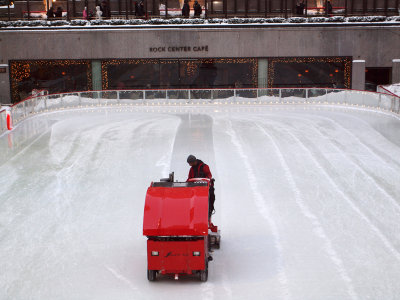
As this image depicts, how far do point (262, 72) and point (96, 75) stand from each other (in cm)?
946

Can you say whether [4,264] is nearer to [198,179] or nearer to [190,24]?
[198,179]

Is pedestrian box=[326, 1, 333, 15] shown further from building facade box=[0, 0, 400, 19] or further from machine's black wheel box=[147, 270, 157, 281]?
machine's black wheel box=[147, 270, 157, 281]

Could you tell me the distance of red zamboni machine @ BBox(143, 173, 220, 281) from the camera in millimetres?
7609

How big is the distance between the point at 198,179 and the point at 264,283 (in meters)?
1.74

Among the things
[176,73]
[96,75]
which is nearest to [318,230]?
[176,73]

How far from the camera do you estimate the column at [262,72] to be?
1388 inches

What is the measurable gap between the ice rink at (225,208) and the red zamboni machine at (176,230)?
0.33m

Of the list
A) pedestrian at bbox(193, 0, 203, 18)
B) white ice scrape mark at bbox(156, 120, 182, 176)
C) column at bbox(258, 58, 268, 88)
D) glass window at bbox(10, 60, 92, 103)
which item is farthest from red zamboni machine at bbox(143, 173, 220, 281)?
pedestrian at bbox(193, 0, 203, 18)

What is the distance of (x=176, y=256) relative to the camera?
7.77 m

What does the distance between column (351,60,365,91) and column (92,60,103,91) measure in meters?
14.3

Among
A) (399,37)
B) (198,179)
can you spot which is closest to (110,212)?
(198,179)

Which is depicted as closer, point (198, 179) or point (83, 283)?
point (83, 283)

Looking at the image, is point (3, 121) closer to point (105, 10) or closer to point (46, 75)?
point (46, 75)

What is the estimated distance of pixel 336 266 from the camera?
851 cm
